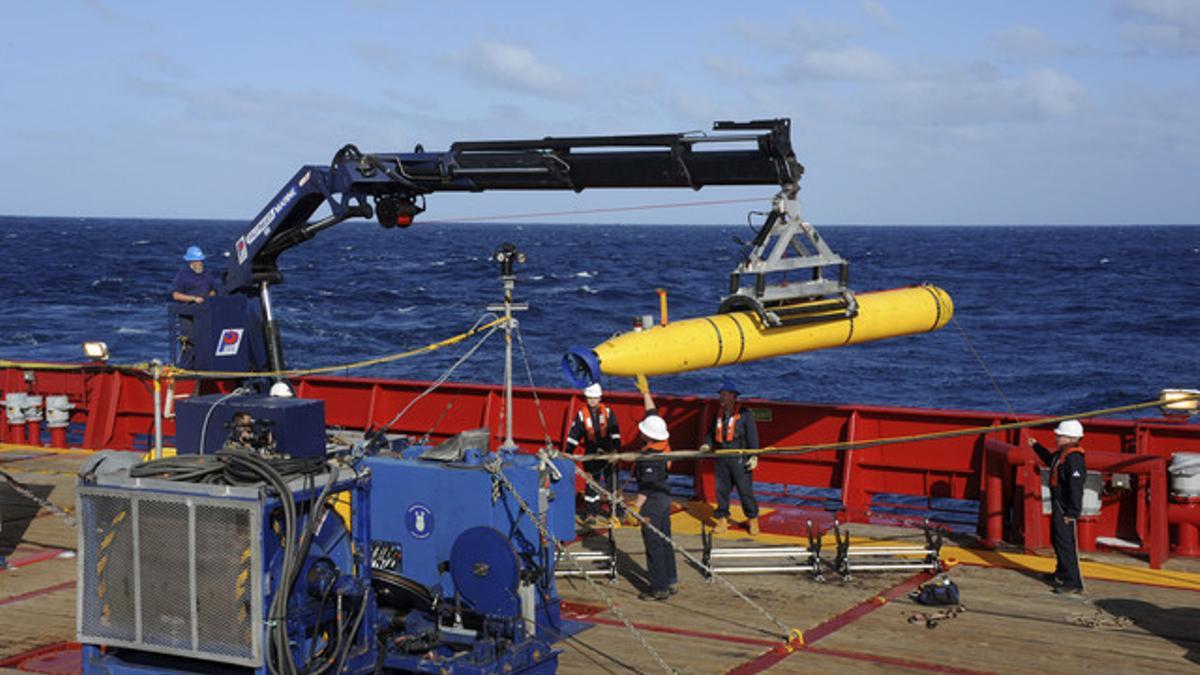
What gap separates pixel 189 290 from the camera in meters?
17.0

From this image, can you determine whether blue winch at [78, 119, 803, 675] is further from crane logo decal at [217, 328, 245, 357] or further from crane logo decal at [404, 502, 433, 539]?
crane logo decal at [217, 328, 245, 357]

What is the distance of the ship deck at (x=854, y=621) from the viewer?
1125cm

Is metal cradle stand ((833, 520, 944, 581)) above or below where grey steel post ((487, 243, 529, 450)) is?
below

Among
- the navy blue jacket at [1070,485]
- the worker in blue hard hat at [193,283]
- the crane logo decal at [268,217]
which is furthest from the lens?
the worker in blue hard hat at [193,283]

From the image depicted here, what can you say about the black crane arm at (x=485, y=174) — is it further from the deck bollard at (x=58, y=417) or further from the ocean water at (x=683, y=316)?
the deck bollard at (x=58, y=417)

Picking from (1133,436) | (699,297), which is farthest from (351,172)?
(699,297)

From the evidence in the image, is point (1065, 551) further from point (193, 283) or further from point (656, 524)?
point (193, 283)

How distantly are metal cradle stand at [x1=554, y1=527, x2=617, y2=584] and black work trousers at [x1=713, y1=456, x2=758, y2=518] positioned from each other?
6.27 feet

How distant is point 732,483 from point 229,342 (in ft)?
20.7

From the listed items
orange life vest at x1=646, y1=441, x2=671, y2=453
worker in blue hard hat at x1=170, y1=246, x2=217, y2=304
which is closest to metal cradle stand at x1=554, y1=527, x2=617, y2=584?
orange life vest at x1=646, y1=441, x2=671, y2=453

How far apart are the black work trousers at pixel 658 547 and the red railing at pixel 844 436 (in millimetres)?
1370

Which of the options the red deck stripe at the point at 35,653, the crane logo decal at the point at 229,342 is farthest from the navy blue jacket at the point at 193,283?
the red deck stripe at the point at 35,653

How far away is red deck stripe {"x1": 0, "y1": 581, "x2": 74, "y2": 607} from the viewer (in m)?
13.2

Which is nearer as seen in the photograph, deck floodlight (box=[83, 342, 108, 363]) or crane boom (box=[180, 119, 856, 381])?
crane boom (box=[180, 119, 856, 381])
